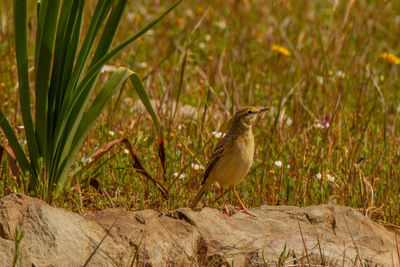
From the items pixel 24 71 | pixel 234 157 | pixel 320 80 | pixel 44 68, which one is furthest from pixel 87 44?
pixel 320 80

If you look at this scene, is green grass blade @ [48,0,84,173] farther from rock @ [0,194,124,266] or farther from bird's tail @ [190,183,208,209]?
bird's tail @ [190,183,208,209]

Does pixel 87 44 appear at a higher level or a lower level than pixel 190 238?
higher

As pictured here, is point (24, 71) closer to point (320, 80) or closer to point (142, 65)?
point (142, 65)

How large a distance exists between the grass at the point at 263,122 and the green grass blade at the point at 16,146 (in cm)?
17

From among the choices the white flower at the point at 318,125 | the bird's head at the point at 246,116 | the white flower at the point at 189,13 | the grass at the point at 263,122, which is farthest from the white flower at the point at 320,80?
the white flower at the point at 189,13

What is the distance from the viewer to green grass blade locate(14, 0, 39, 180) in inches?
168

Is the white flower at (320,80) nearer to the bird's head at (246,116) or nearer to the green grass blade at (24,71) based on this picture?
the bird's head at (246,116)

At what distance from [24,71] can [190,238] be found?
1.61m

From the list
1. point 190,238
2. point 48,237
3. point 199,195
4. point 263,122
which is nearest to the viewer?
point 48,237

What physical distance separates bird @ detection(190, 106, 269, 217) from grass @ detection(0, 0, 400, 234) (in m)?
0.23

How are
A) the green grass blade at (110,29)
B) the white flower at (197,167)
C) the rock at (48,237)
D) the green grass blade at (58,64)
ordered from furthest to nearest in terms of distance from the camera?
1. the white flower at (197,167)
2. the green grass blade at (110,29)
3. the green grass blade at (58,64)
4. the rock at (48,237)

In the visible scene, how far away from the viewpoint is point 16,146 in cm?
442

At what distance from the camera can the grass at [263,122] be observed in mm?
5094

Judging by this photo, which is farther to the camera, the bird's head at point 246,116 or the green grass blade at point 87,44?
the bird's head at point 246,116
